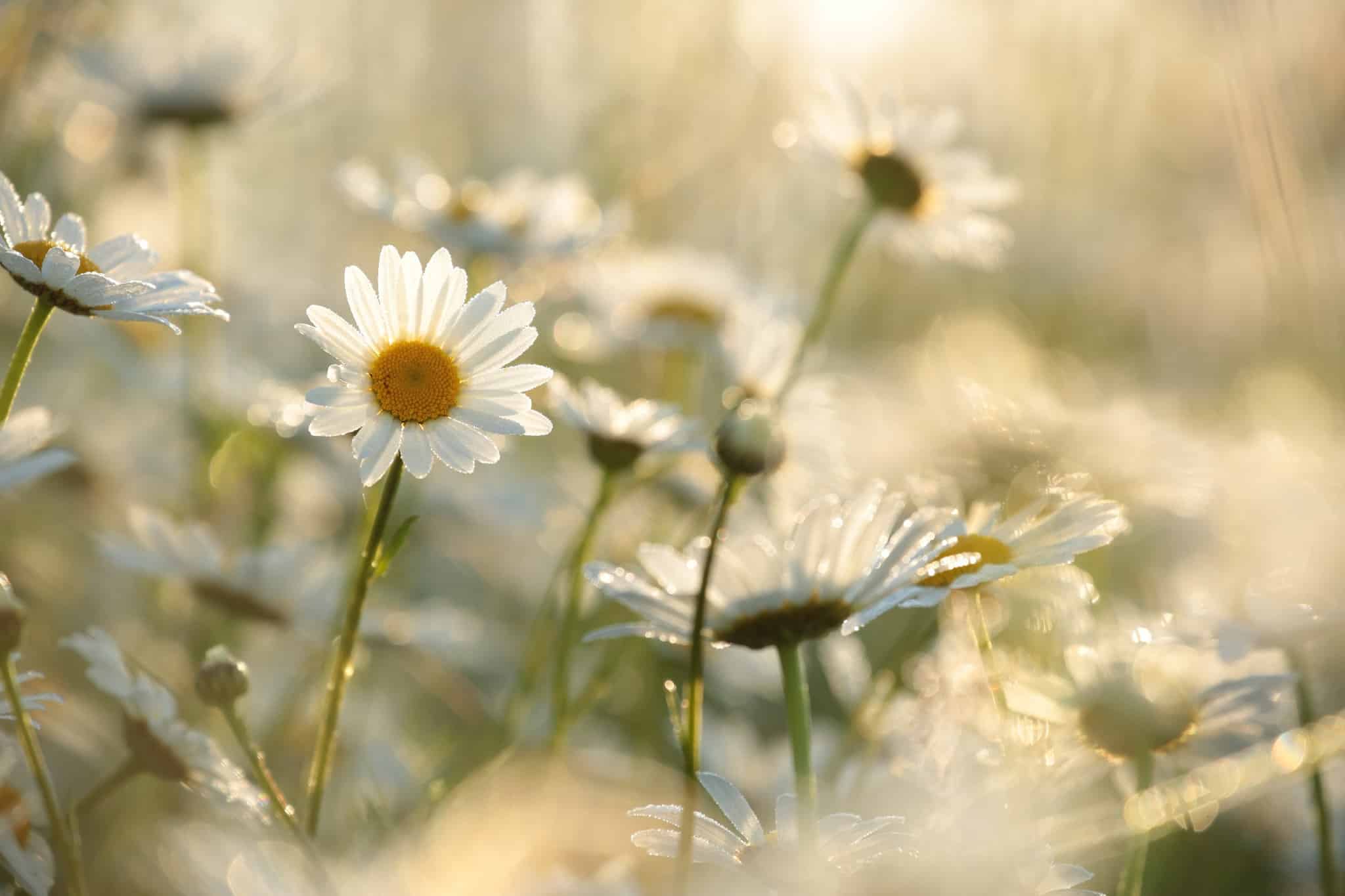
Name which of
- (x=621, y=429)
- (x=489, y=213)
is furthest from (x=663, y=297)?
(x=621, y=429)

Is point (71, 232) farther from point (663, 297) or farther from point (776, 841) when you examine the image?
point (663, 297)

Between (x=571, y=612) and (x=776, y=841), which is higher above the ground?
(x=571, y=612)

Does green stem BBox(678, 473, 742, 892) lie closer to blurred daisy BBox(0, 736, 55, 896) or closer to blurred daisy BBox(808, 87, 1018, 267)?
blurred daisy BBox(0, 736, 55, 896)

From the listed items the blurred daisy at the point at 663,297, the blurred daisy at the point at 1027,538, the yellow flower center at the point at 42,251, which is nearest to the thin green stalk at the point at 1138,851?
the blurred daisy at the point at 1027,538

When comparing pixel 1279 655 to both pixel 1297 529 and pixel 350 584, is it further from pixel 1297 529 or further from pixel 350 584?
pixel 350 584

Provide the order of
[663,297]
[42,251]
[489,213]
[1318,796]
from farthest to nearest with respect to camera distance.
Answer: [663,297] → [489,213] → [1318,796] → [42,251]

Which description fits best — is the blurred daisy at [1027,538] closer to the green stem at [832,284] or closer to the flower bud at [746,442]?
the flower bud at [746,442]

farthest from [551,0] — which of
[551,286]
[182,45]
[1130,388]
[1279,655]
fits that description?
[1279,655]
